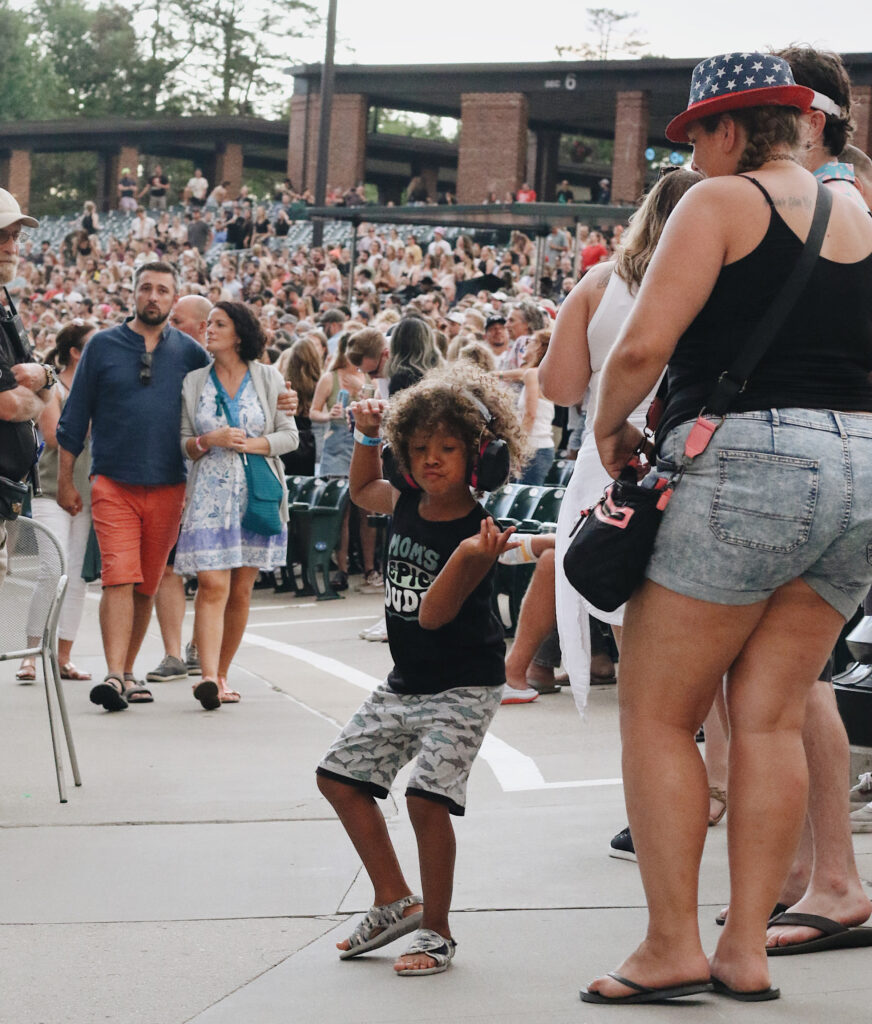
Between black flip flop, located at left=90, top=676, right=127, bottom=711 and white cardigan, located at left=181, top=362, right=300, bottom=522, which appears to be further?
white cardigan, located at left=181, top=362, right=300, bottom=522

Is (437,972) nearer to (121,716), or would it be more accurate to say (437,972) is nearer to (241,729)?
(241,729)

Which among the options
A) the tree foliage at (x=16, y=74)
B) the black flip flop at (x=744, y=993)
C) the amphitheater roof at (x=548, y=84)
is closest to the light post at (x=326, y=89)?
the amphitheater roof at (x=548, y=84)

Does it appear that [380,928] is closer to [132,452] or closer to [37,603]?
[37,603]

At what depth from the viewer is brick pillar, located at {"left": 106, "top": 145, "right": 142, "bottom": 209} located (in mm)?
55500

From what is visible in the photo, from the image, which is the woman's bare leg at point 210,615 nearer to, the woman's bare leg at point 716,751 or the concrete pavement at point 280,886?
the concrete pavement at point 280,886

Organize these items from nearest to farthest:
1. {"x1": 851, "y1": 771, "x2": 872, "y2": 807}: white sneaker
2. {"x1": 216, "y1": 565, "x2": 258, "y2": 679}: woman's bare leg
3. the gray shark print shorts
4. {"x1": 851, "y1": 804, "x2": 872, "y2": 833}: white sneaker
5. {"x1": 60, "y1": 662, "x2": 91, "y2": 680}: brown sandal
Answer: the gray shark print shorts
{"x1": 851, "y1": 804, "x2": 872, "y2": 833}: white sneaker
{"x1": 851, "y1": 771, "x2": 872, "y2": 807}: white sneaker
{"x1": 216, "y1": 565, "x2": 258, "y2": 679}: woman's bare leg
{"x1": 60, "y1": 662, "x2": 91, "y2": 680}: brown sandal

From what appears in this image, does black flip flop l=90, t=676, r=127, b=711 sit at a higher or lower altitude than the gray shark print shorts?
lower

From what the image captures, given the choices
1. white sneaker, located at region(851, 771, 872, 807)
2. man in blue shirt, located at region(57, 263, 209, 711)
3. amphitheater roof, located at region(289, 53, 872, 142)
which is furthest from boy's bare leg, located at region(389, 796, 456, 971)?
amphitheater roof, located at region(289, 53, 872, 142)

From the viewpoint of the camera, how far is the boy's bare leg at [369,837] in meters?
3.71

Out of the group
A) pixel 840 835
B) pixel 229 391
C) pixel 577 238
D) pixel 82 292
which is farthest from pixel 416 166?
pixel 840 835

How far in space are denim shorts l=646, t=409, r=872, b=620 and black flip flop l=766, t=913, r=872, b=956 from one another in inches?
36.3

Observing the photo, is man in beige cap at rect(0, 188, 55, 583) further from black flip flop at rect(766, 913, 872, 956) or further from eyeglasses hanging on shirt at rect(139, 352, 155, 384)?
black flip flop at rect(766, 913, 872, 956)

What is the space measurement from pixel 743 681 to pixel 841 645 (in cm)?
358

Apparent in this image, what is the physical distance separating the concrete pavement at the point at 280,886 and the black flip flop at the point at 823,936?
38mm
